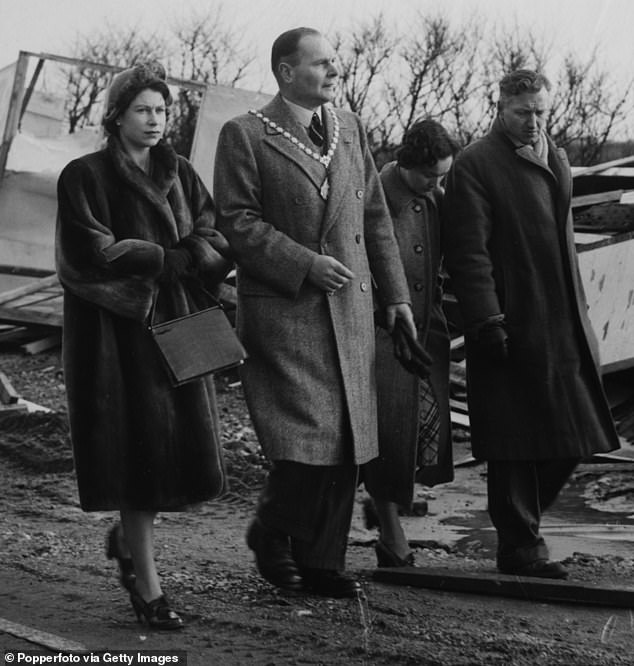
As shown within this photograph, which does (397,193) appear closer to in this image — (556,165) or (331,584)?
(556,165)

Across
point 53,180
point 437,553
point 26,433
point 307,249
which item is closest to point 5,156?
point 53,180

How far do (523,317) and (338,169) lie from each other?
1.08 m

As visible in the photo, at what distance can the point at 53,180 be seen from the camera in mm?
17109

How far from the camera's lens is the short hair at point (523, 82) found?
18.8 feet

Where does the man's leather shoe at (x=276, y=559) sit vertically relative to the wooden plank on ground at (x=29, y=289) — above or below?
below

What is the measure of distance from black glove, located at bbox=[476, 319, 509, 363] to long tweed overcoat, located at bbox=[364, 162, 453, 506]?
10.9 inches

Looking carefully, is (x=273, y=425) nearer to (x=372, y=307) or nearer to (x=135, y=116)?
(x=372, y=307)

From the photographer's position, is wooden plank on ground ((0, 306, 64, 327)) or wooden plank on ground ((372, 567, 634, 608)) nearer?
wooden plank on ground ((372, 567, 634, 608))

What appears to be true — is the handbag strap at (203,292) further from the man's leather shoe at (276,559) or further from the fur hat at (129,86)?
the man's leather shoe at (276,559)

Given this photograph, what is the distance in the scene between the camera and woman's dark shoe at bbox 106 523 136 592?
192 inches

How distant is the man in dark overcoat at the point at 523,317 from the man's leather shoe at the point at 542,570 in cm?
2

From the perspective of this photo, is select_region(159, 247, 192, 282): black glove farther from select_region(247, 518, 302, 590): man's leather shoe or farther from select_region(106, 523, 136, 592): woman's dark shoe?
select_region(247, 518, 302, 590): man's leather shoe

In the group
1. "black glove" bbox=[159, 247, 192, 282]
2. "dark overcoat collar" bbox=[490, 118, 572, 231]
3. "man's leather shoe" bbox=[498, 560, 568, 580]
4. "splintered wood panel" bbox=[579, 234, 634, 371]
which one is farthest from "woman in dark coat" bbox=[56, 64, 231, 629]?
"splintered wood panel" bbox=[579, 234, 634, 371]

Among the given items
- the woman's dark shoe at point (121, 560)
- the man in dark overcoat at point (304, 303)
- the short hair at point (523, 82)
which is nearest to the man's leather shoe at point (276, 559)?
the man in dark overcoat at point (304, 303)
